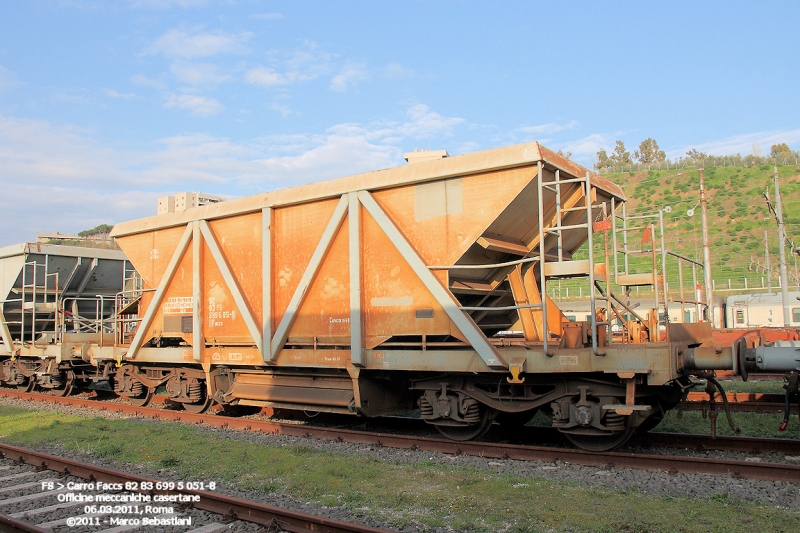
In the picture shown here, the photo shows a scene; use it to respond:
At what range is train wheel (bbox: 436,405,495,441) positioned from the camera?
27.3 feet

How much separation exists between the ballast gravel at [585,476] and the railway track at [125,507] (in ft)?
1.31

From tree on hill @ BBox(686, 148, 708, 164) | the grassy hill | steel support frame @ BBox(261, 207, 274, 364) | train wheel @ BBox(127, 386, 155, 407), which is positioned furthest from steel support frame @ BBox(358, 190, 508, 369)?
tree on hill @ BBox(686, 148, 708, 164)

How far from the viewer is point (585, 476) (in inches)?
260

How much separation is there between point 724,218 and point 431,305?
6425cm

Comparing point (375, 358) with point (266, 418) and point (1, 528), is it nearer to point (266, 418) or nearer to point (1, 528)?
point (266, 418)

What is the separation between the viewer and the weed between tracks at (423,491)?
4980 mm

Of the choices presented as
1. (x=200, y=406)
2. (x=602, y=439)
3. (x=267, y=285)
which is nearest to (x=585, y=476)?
(x=602, y=439)

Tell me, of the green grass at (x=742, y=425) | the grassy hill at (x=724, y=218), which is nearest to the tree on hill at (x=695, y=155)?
the grassy hill at (x=724, y=218)

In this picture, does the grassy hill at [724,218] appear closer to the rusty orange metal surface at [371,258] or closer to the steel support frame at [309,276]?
the rusty orange metal surface at [371,258]

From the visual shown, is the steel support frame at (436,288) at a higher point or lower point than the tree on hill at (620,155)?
lower

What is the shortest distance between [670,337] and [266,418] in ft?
24.6

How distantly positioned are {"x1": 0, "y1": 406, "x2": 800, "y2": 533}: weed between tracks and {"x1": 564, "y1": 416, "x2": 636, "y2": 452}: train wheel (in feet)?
4.79

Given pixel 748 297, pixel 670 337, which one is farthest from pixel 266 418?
pixel 748 297

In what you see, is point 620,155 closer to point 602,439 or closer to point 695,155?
point 695,155
